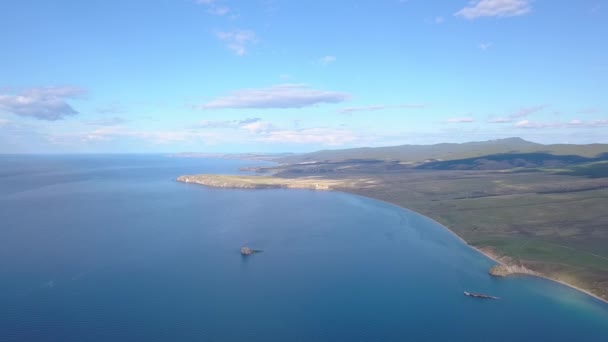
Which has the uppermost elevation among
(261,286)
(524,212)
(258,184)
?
(258,184)

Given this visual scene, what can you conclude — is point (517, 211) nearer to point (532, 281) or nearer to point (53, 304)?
point (532, 281)

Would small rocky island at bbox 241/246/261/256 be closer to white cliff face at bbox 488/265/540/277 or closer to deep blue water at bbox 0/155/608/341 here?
deep blue water at bbox 0/155/608/341

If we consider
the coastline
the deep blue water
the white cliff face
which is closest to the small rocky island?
the deep blue water

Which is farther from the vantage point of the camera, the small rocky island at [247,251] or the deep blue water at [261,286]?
the small rocky island at [247,251]

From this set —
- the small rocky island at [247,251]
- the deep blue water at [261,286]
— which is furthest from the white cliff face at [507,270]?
the small rocky island at [247,251]

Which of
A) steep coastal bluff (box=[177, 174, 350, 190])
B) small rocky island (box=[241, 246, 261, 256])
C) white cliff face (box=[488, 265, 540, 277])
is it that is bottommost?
white cliff face (box=[488, 265, 540, 277])

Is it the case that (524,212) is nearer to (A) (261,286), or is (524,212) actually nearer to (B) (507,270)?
(B) (507,270)

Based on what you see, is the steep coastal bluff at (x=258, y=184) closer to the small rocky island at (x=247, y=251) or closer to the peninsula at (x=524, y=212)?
the peninsula at (x=524, y=212)

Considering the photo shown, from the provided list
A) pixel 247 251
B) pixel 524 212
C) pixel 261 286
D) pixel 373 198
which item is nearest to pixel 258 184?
pixel 373 198

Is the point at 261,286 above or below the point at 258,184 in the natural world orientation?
below
